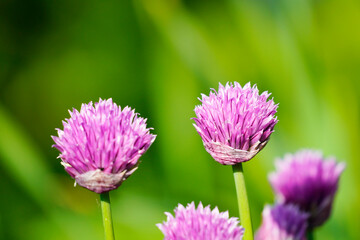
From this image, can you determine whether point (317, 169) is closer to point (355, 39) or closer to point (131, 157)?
point (131, 157)

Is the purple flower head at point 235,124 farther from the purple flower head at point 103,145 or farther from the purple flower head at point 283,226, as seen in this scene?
the purple flower head at point 283,226

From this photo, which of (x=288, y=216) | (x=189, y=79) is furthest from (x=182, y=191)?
(x=288, y=216)

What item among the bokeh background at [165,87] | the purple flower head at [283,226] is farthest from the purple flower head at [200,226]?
the bokeh background at [165,87]

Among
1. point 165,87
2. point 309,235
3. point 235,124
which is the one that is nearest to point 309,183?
point 309,235

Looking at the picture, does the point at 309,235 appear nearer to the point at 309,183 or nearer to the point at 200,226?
the point at 309,183

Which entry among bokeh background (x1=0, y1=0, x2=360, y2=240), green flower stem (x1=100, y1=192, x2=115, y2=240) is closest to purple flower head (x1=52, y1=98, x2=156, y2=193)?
green flower stem (x1=100, y1=192, x2=115, y2=240)
